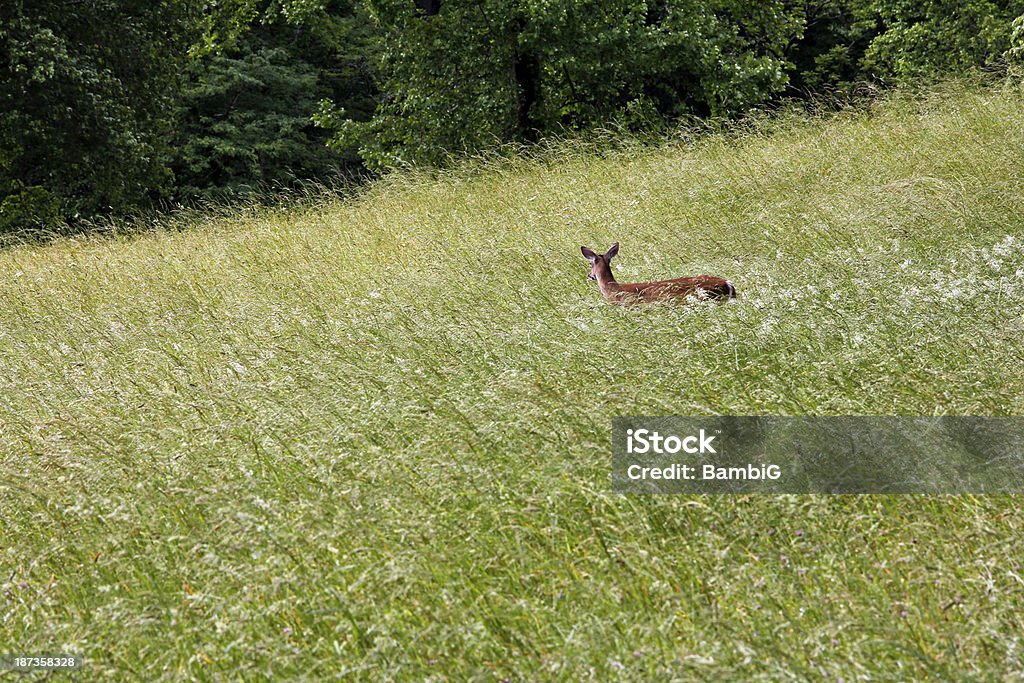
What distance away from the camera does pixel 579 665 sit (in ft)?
8.97

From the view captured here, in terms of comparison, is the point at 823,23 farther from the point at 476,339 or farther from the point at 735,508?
the point at 735,508

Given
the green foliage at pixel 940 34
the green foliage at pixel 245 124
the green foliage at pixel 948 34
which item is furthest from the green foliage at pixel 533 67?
the green foliage at pixel 245 124

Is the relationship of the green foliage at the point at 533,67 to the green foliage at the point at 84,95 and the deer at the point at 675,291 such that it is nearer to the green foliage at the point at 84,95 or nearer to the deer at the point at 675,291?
the green foliage at the point at 84,95

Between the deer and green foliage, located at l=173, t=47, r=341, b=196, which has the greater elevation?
the deer

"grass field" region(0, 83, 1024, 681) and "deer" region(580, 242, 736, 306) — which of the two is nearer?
"grass field" region(0, 83, 1024, 681)

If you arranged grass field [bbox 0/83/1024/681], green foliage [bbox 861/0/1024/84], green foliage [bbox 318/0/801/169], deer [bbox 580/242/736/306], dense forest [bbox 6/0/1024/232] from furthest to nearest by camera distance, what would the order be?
green foliage [bbox 861/0/1024/84], green foliage [bbox 318/0/801/169], dense forest [bbox 6/0/1024/232], deer [bbox 580/242/736/306], grass field [bbox 0/83/1024/681]

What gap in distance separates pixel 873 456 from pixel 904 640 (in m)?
1.15

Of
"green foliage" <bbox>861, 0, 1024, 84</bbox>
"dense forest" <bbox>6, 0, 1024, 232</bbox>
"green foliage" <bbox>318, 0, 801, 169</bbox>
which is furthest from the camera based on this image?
"green foliage" <bbox>861, 0, 1024, 84</bbox>

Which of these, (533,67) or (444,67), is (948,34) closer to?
(533,67)

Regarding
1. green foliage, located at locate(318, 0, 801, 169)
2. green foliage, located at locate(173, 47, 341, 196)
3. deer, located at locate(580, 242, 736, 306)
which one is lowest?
green foliage, located at locate(173, 47, 341, 196)

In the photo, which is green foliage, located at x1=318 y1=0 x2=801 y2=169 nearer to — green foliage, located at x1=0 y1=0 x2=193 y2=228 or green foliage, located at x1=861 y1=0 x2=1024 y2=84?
green foliage, located at x1=861 y1=0 x2=1024 y2=84

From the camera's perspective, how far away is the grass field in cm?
284

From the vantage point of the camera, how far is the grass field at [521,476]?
2.84 m

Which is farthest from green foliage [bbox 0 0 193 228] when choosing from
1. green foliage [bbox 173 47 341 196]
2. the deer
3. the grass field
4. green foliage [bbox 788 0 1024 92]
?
the deer
